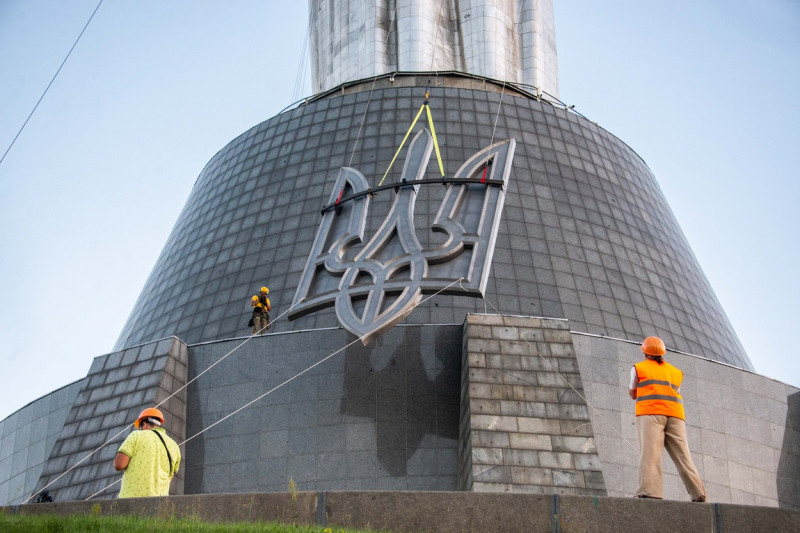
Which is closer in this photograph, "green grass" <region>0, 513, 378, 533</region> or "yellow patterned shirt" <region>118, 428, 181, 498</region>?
"green grass" <region>0, 513, 378, 533</region>

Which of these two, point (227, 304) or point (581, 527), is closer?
point (581, 527)

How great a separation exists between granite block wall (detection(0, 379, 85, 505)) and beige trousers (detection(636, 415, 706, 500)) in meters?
13.7

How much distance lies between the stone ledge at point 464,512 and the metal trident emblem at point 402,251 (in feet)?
23.3

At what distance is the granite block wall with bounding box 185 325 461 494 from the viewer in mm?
17406

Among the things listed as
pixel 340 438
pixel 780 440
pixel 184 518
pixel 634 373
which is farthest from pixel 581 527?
pixel 780 440

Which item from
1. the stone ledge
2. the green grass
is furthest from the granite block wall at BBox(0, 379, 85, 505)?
the green grass

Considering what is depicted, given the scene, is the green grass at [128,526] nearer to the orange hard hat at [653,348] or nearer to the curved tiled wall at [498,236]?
the orange hard hat at [653,348]

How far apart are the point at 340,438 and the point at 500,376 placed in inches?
119

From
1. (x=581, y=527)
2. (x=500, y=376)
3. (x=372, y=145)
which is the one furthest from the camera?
(x=372, y=145)

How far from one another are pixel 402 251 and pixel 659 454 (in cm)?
873

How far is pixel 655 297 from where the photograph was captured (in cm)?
2438

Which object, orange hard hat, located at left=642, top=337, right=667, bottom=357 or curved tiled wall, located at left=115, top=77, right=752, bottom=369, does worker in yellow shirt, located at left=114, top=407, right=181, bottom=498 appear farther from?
curved tiled wall, located at left=115, top=77, right=752, bottom=369

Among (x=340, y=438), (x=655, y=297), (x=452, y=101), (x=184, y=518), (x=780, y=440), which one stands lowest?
(x=184, y=518)

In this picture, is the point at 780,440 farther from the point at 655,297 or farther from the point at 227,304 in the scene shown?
the point at 227,304
